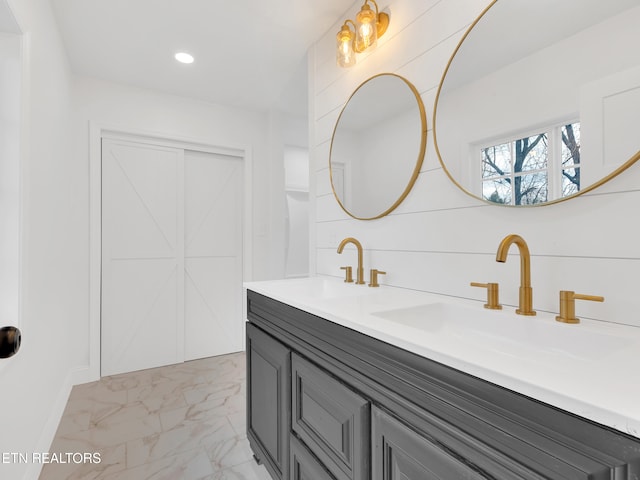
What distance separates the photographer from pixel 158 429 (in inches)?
75.9

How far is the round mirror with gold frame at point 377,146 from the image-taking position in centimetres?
144

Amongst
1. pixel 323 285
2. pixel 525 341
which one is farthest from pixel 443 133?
pixel 323 285

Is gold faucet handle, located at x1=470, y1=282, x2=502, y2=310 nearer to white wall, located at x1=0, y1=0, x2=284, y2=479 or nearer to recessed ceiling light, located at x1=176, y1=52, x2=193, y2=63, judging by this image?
white wall, located at x1=0, y1=0, x2=284, y2=479

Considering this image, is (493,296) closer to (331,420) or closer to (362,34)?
(331,420)

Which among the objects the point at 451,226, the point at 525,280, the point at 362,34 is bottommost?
the point at 525,280

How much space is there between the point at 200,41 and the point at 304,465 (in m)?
2.44

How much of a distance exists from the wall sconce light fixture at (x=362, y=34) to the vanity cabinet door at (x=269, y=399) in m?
1.45

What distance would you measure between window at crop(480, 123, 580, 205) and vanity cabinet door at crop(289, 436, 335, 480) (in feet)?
3.40

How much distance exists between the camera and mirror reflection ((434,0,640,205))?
820mm

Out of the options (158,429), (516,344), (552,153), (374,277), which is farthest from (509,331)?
(158,429)

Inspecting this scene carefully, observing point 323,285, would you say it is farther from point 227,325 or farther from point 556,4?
point 227,325

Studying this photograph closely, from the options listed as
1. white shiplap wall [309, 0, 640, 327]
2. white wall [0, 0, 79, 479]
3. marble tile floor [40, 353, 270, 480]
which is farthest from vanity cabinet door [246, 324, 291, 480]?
white wall [0, 0, 79, 479]

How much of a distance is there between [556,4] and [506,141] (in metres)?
0.38

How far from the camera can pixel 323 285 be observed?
5.60 feet
